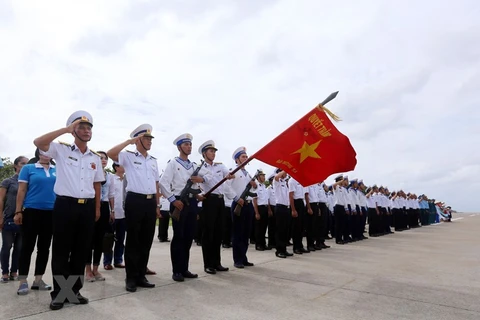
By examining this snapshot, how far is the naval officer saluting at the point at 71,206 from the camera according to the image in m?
3.84

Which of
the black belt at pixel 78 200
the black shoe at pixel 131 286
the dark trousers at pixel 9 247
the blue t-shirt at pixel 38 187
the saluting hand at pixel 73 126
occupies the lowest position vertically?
the black shoe at pixel 131 286

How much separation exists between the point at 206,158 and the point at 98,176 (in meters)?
2.07

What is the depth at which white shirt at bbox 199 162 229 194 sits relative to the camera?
19.1 ft

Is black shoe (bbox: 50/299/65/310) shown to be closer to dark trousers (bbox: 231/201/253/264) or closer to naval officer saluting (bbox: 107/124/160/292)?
naval officer saluting (bbox: 107/124/160/292)

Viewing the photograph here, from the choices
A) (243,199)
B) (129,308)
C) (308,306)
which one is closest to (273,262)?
(243,199)

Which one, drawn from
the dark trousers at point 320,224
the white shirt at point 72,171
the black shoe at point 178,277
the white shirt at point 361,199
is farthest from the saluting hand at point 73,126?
the white shirt at point 361,199

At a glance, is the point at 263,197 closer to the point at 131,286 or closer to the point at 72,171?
the point at 131,286

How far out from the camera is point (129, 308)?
146 inches

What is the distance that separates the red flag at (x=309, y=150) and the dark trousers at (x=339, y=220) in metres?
4.89

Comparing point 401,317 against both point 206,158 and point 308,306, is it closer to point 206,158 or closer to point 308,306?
point 308,306

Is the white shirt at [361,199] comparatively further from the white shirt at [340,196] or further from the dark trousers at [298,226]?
the dark trousers at [298,226]

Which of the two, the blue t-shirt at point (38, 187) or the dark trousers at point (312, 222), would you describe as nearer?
the blue t-shirt at point (38, 187)

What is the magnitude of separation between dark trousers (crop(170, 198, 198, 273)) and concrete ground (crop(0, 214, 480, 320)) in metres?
0.26

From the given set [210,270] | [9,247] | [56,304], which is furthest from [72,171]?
[210,270]
